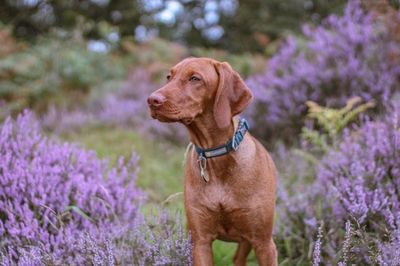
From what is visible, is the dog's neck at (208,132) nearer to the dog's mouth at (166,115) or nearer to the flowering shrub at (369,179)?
the dog's mouth at (166,115)

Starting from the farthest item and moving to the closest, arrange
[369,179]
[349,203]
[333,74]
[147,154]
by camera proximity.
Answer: [147,154], [333,74], [369,179], [349,203]

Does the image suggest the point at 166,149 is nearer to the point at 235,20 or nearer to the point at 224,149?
the point at 224,149

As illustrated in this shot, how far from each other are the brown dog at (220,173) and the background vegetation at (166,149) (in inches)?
10.8

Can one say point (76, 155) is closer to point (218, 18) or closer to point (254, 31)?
point (254, 31)

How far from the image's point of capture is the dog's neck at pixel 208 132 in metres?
2.53

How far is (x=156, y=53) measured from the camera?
1052 cm

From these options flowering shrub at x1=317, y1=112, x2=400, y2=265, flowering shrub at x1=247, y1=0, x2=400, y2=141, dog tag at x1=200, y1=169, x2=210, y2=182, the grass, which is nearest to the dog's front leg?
dog tag at x1=200, y1=169, x2=210, y2=182

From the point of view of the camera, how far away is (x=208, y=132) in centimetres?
256

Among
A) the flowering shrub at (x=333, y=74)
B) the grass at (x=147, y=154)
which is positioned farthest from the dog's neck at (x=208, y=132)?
the flowering shrub at (x=333, y=74)

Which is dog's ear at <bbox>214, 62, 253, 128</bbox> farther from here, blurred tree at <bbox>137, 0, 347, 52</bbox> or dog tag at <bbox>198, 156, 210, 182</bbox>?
blurred tree at <bbox>137, 0, 347, 52</bbox>

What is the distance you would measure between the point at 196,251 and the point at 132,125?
5.08 meters

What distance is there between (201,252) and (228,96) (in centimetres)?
83

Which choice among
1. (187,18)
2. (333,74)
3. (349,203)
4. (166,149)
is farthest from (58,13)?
(349,203)

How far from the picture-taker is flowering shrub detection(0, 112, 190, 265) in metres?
2.80
